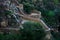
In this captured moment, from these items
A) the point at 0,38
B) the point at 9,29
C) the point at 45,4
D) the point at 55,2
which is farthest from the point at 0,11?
the point at 55,2

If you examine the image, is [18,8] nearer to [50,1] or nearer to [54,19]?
[54,19]

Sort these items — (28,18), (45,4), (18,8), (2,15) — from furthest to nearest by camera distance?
(45,4) < (18,8) < (28,18) < (2,15)

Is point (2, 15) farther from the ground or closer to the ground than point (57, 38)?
farther from the ground

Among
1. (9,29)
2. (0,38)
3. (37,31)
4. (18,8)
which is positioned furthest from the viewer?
(18,8)

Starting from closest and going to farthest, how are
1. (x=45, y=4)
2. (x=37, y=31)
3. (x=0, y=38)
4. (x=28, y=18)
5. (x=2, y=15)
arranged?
(x=37, y=31), (x=0, y=38), (x=2, y=15), (x=28, y=18), (x=45, y=4)

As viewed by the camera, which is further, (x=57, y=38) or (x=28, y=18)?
(x=28, y=18)

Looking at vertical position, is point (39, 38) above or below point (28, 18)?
above

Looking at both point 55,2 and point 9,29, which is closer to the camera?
point 9,29

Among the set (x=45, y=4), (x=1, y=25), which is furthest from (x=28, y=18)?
(x=45, y=4)

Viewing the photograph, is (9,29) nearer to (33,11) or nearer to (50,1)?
(33,11)

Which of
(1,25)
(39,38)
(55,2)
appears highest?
(39,38)
